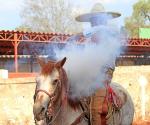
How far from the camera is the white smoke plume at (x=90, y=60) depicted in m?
5.70

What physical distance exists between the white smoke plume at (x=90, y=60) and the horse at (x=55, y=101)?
0.82 ft

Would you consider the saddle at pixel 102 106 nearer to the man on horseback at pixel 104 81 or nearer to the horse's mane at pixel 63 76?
the man on horseback at pixel 104 81

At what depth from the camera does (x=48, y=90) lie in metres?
4.80

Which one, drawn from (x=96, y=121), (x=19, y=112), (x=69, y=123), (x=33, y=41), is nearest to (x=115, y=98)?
(x=96, y=121)

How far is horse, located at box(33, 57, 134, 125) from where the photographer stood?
186 inches

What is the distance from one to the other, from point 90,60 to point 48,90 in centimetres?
134

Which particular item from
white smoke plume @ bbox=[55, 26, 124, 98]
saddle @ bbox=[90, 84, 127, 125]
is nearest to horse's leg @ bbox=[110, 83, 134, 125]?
saddle @ bbox=[90, 84, 127, 125]

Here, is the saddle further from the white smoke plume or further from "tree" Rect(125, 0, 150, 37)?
"tree" Rect(125, 0, 150, 37)

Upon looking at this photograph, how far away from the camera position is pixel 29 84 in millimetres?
11859

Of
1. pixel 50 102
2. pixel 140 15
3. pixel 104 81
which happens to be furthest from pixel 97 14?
pixel 140 15

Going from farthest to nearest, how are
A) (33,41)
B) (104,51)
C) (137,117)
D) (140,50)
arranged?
(140,50) → (33,41) → (137,117) → (104,51)

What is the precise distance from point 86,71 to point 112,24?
1.15m

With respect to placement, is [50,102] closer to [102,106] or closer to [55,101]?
[55,101]

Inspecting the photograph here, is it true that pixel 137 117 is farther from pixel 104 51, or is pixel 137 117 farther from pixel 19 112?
pixel 104 51
